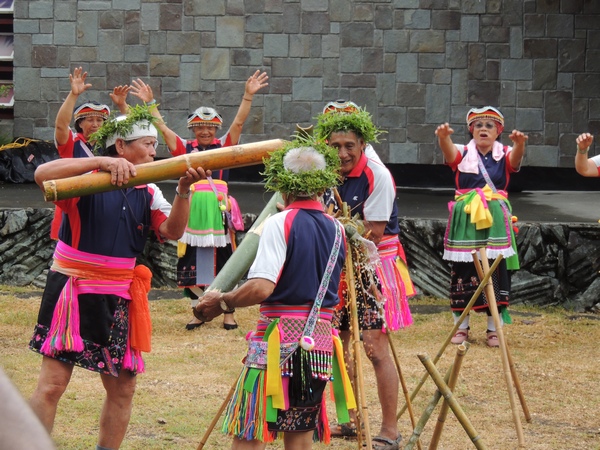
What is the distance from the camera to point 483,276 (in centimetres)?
498

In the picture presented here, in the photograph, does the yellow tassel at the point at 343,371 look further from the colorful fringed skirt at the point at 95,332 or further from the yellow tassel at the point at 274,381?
the colorful fringed skirt at the point at 95,332

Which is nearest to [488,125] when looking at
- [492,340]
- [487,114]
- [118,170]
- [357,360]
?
[487,114]

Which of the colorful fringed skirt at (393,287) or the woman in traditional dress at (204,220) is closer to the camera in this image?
the colorful fringed skirt at (393,287)

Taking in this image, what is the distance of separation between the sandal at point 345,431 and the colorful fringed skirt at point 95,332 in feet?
5.23

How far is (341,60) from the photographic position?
42.3ft

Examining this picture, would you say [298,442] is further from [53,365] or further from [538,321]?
[538,321]

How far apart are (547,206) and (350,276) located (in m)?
7.17

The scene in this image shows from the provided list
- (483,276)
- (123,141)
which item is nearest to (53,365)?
(123,141)

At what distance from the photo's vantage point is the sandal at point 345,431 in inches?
215

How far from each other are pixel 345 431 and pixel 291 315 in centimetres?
177

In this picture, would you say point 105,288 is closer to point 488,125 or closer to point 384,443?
point 384,443

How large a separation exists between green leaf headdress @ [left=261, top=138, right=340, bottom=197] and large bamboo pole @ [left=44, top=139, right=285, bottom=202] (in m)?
0.16

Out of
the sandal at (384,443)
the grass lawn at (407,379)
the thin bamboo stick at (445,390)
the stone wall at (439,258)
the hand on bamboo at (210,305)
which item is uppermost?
the hand on bamboo at (210,305)

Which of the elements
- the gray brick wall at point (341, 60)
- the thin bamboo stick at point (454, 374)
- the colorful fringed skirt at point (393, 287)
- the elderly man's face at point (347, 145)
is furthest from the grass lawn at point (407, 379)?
the gray brick wall at point (341, 60)
